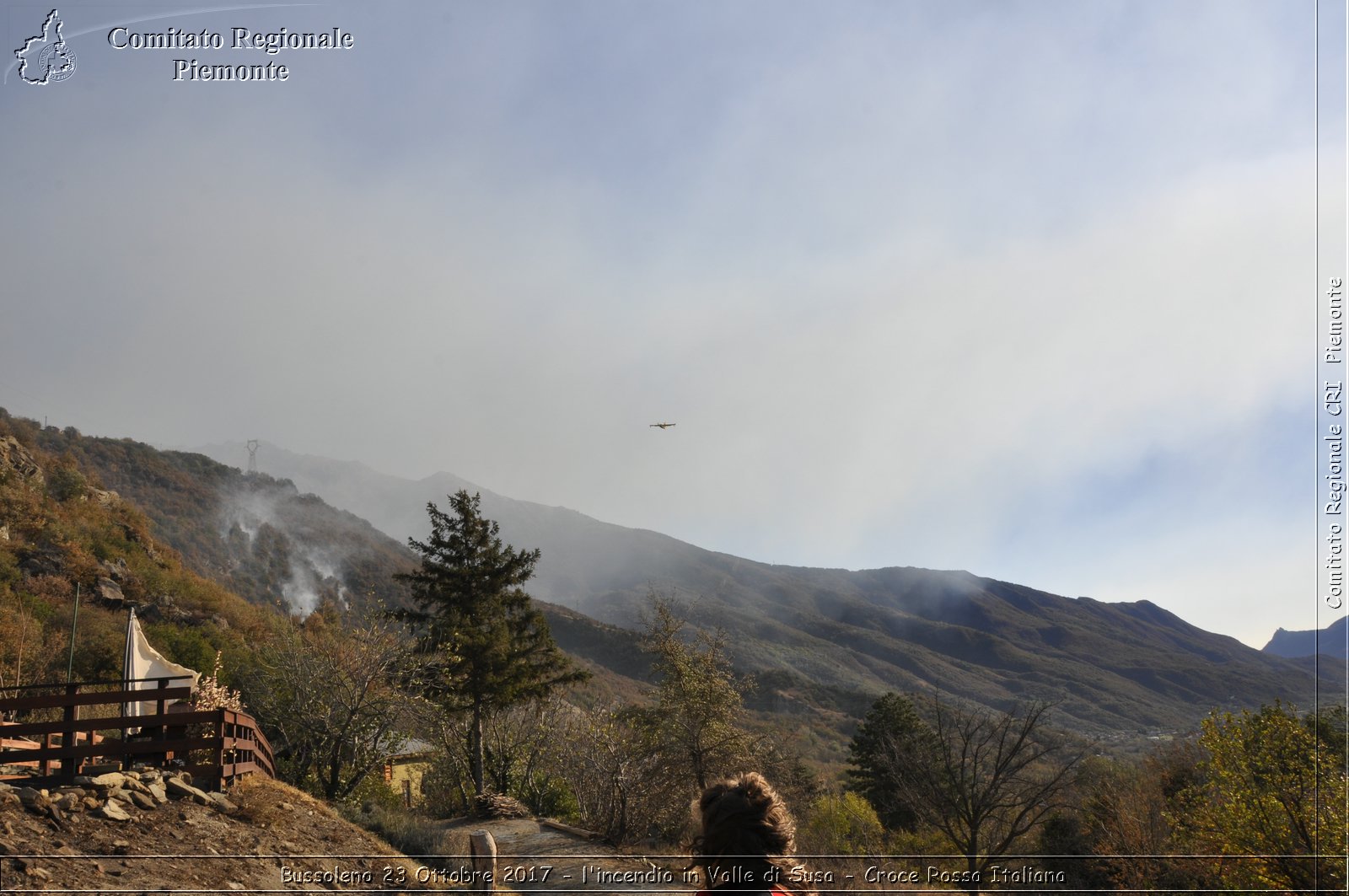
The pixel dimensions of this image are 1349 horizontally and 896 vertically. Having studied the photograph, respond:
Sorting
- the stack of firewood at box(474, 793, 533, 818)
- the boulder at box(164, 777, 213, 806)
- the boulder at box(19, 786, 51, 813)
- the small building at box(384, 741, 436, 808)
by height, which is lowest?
the small building at box(384, 741, 436, 808)

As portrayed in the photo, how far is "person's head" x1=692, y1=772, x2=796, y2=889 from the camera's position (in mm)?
3215

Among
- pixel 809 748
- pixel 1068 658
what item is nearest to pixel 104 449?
pixel 809 748

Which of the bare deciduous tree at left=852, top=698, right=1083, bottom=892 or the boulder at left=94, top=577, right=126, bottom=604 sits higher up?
the boulder at left=94, top=577, right=126, bottom=604

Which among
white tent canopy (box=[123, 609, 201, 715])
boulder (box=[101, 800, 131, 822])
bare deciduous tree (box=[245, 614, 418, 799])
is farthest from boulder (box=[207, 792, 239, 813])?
bare deciduous tree (box=[245, 614, 418, 799])

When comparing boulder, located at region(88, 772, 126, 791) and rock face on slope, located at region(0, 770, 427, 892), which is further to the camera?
boulder, located at region(88, 772, 126, 791)

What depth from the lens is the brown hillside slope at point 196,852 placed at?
280 inches

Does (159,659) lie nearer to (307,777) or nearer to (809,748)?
(307,777)

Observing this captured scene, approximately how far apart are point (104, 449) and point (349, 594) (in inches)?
1723

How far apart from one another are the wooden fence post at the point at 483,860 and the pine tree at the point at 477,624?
13.1 metres

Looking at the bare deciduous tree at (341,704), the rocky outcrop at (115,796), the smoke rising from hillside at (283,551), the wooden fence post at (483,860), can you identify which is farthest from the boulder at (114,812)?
the smoke rising from hillside at (283,551)

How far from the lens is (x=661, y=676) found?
88.3 feet

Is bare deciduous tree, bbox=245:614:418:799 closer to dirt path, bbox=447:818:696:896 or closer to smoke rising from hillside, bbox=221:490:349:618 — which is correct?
dirt path, bbox=447:818:696:896

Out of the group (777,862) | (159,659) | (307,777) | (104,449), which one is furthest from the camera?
(104,449)

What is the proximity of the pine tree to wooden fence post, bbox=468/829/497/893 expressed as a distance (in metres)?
13.1
